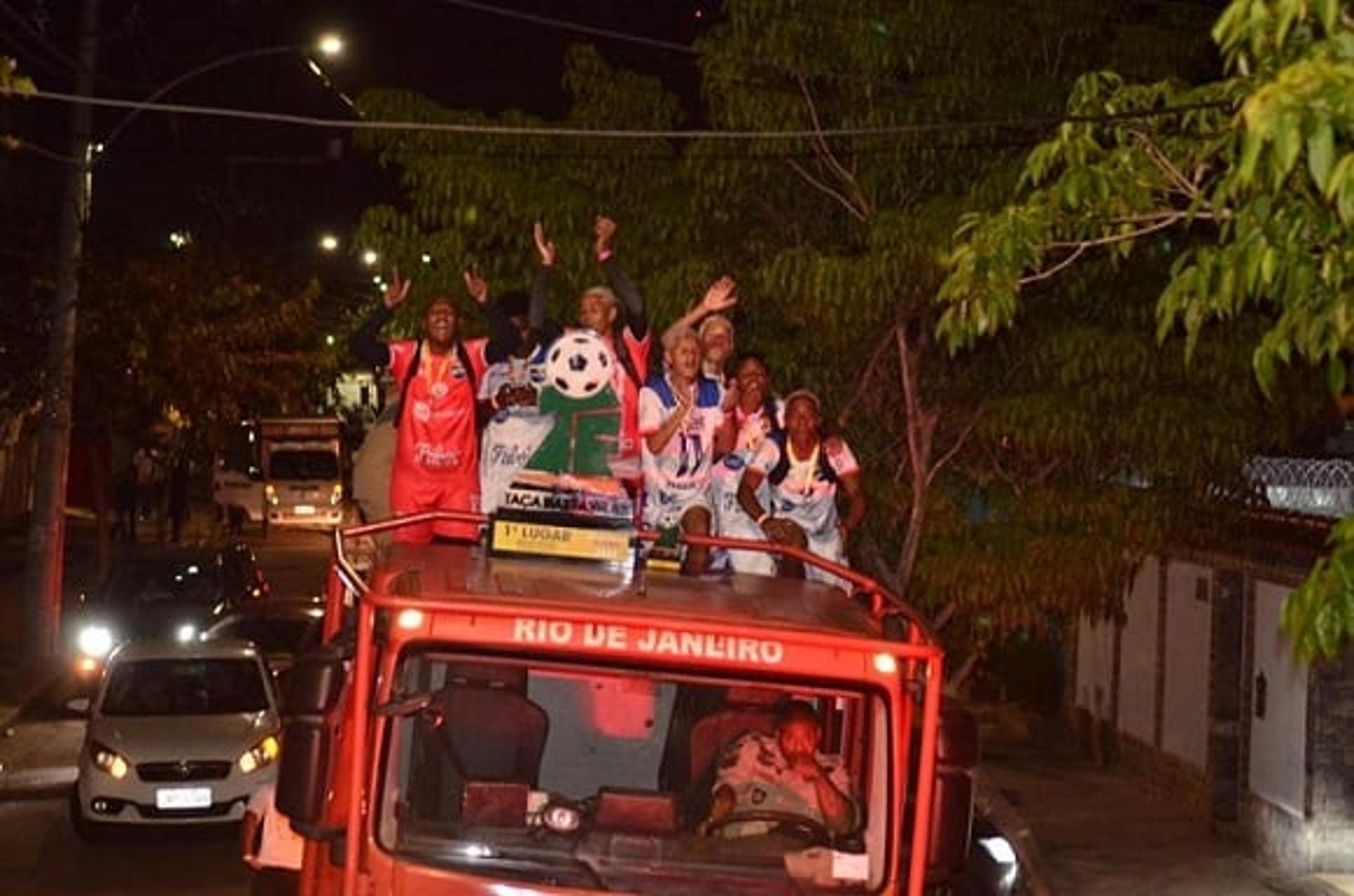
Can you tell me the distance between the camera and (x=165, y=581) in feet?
76.9

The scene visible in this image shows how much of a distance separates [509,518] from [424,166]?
27.7 feet

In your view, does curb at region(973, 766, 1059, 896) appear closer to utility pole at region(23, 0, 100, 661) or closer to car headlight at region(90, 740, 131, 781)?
car headlight at region(90, 740, 131, 781)

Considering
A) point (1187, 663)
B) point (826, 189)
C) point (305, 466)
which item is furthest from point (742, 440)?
point (305, 466)

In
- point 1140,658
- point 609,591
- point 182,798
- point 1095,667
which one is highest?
point 609,591

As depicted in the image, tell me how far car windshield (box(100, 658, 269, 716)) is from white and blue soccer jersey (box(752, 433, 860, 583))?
300 inches

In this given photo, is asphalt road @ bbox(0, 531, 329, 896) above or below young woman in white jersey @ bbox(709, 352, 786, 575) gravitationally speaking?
below

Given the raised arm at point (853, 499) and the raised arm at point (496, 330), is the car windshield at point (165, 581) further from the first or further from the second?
the raised arm at point (853, 499)

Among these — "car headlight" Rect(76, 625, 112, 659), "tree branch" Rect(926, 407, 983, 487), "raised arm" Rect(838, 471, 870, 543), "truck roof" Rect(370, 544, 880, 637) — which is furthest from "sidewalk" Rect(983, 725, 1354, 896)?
"car headlight" Rect(76, 625, 112, 659)

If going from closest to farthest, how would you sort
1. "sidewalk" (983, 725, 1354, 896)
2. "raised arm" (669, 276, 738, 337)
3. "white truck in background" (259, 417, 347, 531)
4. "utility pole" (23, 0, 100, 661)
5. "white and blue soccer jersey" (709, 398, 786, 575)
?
"white and blue soccer jersey" (709, 398, 786, 575) → "raised arm" (669, 276, 738, 337) → "sidewalk" (983, 725, 1354, 896) → "utility pole" (23, 0, 100, 661) → "white truck in background" (259, 417, 347, 531)

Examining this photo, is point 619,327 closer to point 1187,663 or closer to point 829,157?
point 829,157

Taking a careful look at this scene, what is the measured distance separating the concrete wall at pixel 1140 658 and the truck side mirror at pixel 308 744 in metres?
13.0

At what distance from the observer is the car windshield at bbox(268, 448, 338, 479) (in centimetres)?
5156

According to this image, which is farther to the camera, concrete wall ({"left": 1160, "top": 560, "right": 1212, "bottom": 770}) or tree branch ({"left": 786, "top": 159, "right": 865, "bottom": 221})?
concrete wall ({"left": 1160, "top": 560, "right": 1212, "bottom": 770})

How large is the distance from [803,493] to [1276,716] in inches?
241
